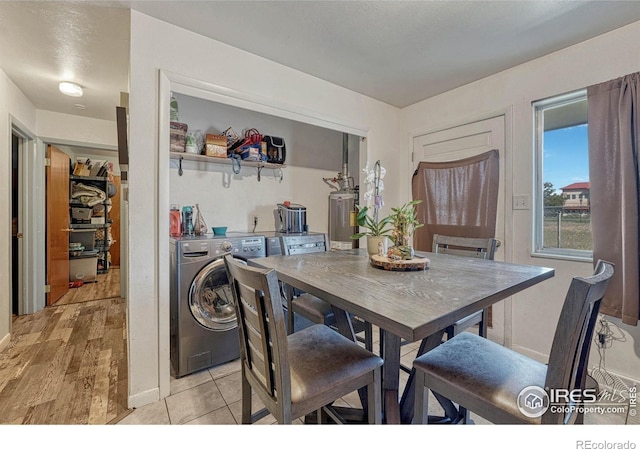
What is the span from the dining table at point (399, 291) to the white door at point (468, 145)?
1.10 meters

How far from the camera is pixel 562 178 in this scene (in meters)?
2.21

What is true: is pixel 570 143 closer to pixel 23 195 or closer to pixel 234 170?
pixel 234 170

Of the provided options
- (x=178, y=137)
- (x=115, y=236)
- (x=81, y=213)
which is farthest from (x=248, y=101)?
(x=115, y=236)

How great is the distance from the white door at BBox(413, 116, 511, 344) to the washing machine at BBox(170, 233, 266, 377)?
2099mm

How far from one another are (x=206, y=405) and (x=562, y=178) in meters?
2.95

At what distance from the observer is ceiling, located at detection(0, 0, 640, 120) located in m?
1.68

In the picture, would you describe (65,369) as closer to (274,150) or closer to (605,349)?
(274,150)

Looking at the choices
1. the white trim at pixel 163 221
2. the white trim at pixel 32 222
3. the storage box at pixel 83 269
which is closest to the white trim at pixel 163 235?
the white trim at pixel 163 221

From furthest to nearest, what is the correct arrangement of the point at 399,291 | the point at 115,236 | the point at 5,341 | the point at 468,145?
the point at 115,236 → the point at 468,145 → the point at 5,341 → the point at 399,291

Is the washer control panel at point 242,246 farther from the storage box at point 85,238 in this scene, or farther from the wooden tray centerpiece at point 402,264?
the storage box at point 85,238

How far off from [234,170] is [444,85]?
216 centimetres

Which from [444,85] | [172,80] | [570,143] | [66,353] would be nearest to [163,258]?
[172,80]

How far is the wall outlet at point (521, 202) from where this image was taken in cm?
230

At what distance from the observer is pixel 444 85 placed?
2.73 metres
